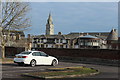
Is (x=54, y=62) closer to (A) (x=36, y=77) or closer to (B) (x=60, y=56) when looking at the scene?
(A) (x=36, y=77)

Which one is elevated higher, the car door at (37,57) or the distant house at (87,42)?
the distant house at (87,42)

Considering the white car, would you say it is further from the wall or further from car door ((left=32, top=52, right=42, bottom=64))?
the wall

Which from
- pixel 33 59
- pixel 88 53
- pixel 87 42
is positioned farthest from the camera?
pixel 87 42

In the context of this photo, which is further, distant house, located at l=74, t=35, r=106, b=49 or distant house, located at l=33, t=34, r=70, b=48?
distant house, located at l=33, t=34, r=70, b=48

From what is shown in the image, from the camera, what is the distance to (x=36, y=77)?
45.0 ft

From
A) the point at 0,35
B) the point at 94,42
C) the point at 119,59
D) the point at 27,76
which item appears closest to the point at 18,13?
the point at 0,35

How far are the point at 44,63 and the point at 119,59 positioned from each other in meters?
11.1

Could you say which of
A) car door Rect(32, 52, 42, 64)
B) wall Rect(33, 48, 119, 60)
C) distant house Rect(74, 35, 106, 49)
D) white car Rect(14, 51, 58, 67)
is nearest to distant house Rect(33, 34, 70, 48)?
distant house Rect(74, 35, 106, 49)

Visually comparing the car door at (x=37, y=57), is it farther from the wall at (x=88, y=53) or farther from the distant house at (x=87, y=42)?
the distant house at (x=87, y=42)

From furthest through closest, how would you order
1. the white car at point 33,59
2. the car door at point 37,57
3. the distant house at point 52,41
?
the distant house at point 52,41 < the car door at point 37,57 < the white car at point 33,59

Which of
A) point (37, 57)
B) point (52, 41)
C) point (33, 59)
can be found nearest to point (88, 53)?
point (37, 57)

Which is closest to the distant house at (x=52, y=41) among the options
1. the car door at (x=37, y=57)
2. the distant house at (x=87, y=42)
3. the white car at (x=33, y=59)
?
the distant house at (x=87, y=42)

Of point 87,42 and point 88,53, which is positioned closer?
point 88,53

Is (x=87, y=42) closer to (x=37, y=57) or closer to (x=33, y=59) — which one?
(x=37, y=57)
